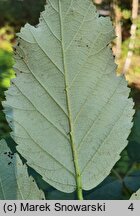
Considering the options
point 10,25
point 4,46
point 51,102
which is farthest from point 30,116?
point 10,25

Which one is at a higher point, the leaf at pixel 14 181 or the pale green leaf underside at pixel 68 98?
the pale green leaf underside at pixel 68 98

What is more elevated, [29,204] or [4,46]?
[4,46]

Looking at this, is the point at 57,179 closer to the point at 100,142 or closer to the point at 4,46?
the point at 100,142

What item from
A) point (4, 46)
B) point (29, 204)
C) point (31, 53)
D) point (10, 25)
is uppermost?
point (10, 25)

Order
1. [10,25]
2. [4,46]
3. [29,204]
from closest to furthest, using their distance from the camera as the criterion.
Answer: [29,204], [4,46], [10,25]

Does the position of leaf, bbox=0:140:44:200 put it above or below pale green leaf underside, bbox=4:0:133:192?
below
